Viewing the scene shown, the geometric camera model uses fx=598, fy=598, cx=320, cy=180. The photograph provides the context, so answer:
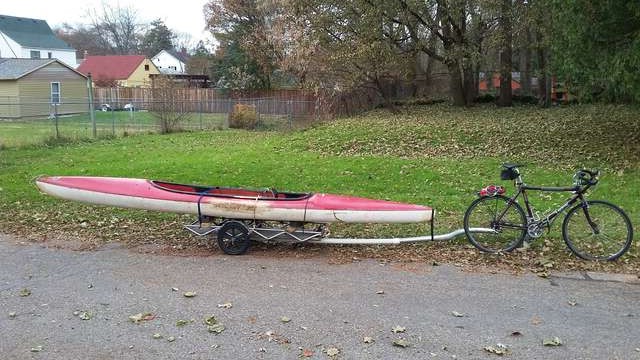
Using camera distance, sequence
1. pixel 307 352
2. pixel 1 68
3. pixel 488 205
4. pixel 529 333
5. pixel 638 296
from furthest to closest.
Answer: pixel 1 68 < pixel 488 205 < pixel 638 296 < pixel 529 333 < pixel 307 352

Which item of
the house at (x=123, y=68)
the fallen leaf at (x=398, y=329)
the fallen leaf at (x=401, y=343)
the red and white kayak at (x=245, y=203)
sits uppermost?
the house at (x=123, y=68)

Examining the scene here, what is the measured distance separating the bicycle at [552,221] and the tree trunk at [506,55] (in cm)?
1763

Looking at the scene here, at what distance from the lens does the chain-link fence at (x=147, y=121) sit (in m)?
22.4

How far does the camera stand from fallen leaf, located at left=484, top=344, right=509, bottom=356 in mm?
Result: 4379

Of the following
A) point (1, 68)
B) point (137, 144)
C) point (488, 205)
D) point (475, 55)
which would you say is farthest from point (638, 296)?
point (1, 68)

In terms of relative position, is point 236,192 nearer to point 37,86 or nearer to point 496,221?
point 496,221

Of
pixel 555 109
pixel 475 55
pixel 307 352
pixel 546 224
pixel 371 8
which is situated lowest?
pixel 307 352

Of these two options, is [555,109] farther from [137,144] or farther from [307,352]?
[307,352]

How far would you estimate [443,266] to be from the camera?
6.46 m

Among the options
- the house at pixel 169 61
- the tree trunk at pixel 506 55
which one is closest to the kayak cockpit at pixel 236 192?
the tree trunk at pixel 506 55

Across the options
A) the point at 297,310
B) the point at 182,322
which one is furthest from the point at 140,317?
the point at 297,310

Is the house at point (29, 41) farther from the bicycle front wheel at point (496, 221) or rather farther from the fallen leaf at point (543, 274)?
the fallen leaf at point (543, 274)

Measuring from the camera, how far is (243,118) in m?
27.6

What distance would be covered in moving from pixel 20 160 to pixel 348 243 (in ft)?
37.4
